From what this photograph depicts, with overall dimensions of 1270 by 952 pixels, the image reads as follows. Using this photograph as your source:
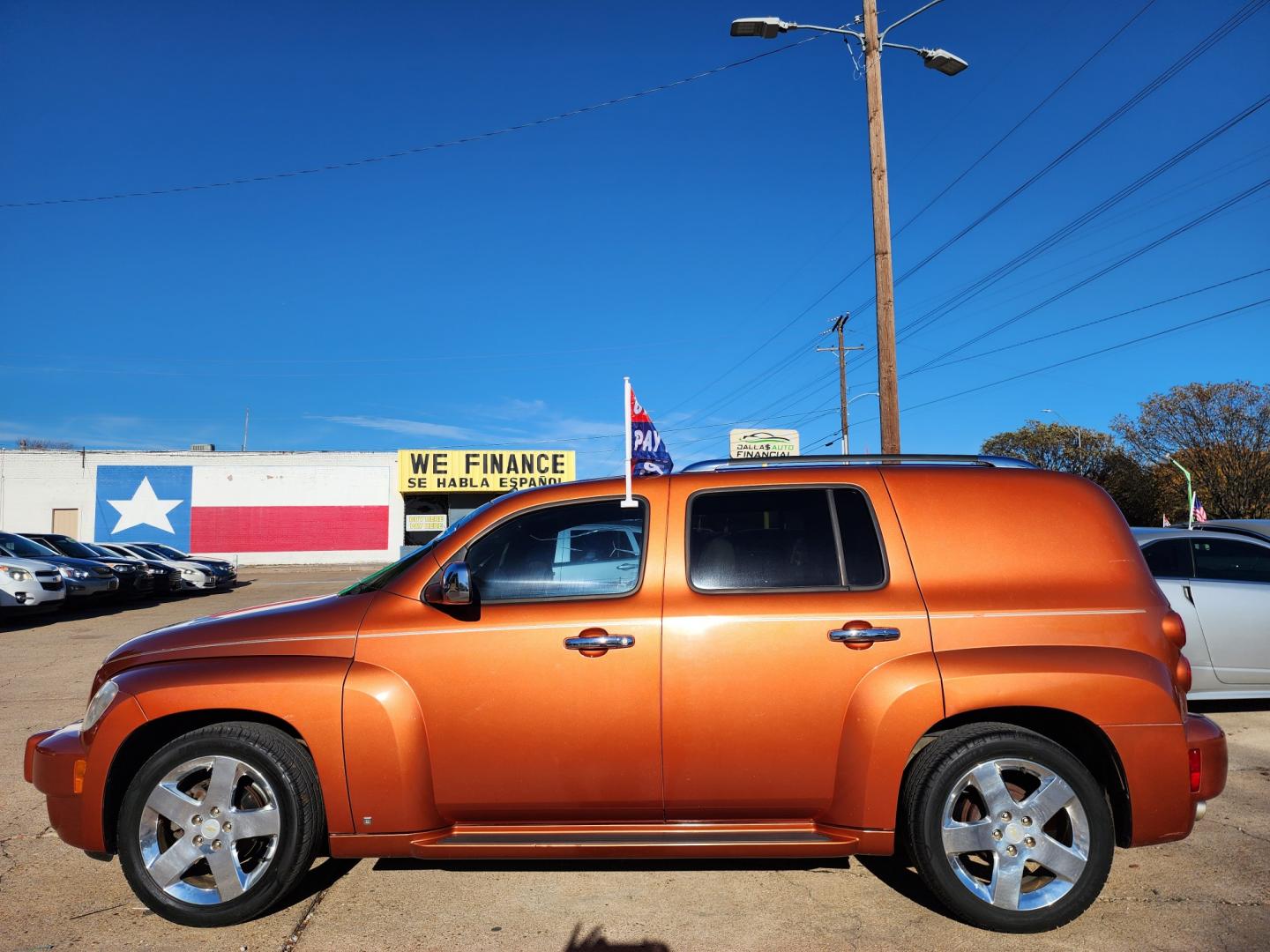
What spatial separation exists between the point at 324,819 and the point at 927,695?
2551 millimetres

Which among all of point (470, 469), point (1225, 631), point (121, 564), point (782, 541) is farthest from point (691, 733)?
point (470, 469)

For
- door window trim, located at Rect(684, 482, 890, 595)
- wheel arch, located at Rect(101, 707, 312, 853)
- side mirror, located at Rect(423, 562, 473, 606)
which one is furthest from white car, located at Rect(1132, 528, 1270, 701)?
wheel arch, located at Rect(101, 707, 312, 853)

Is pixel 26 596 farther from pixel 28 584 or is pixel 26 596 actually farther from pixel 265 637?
pixel 265 637

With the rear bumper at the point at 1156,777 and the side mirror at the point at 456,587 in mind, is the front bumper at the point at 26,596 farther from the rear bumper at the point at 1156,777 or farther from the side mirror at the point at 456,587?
the rear bumper at the point at 1156,777

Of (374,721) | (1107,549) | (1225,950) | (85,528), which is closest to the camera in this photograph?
(1225,950)

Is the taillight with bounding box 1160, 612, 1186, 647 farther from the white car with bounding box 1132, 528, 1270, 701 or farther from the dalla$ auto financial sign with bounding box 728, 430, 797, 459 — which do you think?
the dalla$ auto financial sign with bounding box 728, 430, 797, 459

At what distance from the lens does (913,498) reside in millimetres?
3635

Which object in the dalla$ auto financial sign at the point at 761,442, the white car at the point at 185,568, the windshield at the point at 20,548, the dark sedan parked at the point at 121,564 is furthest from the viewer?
the dalla$ auto financial sign at the point at 761,442

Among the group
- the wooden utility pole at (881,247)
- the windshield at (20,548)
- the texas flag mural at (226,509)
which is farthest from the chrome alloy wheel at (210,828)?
the texas flag mural at (226,509)

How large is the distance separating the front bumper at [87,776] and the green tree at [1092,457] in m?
44.6

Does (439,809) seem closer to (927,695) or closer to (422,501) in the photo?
(927,695)

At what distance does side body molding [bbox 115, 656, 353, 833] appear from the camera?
3338 mm

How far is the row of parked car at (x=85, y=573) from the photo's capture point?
14.5 metres

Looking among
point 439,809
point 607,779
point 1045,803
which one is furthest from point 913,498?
point 439,809
